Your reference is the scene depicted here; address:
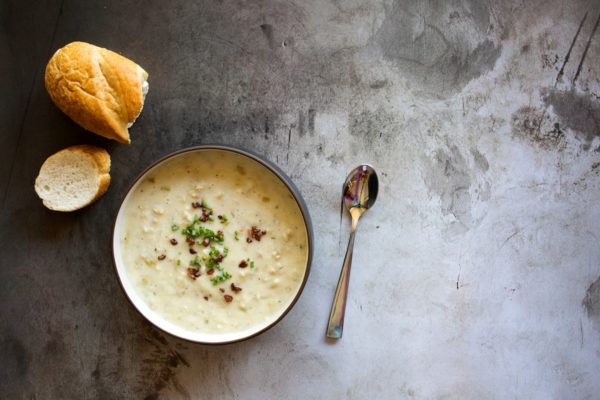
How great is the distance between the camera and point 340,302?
2.40 metres

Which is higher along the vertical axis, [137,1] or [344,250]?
[137,1]

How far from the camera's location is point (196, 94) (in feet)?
7.90

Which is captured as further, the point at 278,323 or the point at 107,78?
the point at 278,323

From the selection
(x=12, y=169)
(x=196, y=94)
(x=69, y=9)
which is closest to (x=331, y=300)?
(x=196, y=94)

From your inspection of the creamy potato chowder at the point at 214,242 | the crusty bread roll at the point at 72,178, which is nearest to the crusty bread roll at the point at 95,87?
the crusty bread roll at the point at 72,178

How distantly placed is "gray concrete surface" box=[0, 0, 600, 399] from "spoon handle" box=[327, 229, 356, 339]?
0.05m

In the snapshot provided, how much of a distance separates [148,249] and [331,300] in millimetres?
774

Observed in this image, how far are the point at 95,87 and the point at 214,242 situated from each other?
0.73 metres

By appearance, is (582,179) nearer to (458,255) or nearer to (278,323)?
(458,255)

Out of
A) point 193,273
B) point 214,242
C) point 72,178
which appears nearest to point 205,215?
point 214,242

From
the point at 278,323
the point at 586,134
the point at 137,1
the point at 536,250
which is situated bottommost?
the point at 278,323

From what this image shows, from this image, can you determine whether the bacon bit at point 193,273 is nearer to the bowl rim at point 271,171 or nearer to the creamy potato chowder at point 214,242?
the creamy potato chowder at point 214,242

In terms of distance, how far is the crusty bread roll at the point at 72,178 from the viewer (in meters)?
2.31

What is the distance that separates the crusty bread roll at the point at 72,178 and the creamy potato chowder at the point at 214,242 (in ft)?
0.66
